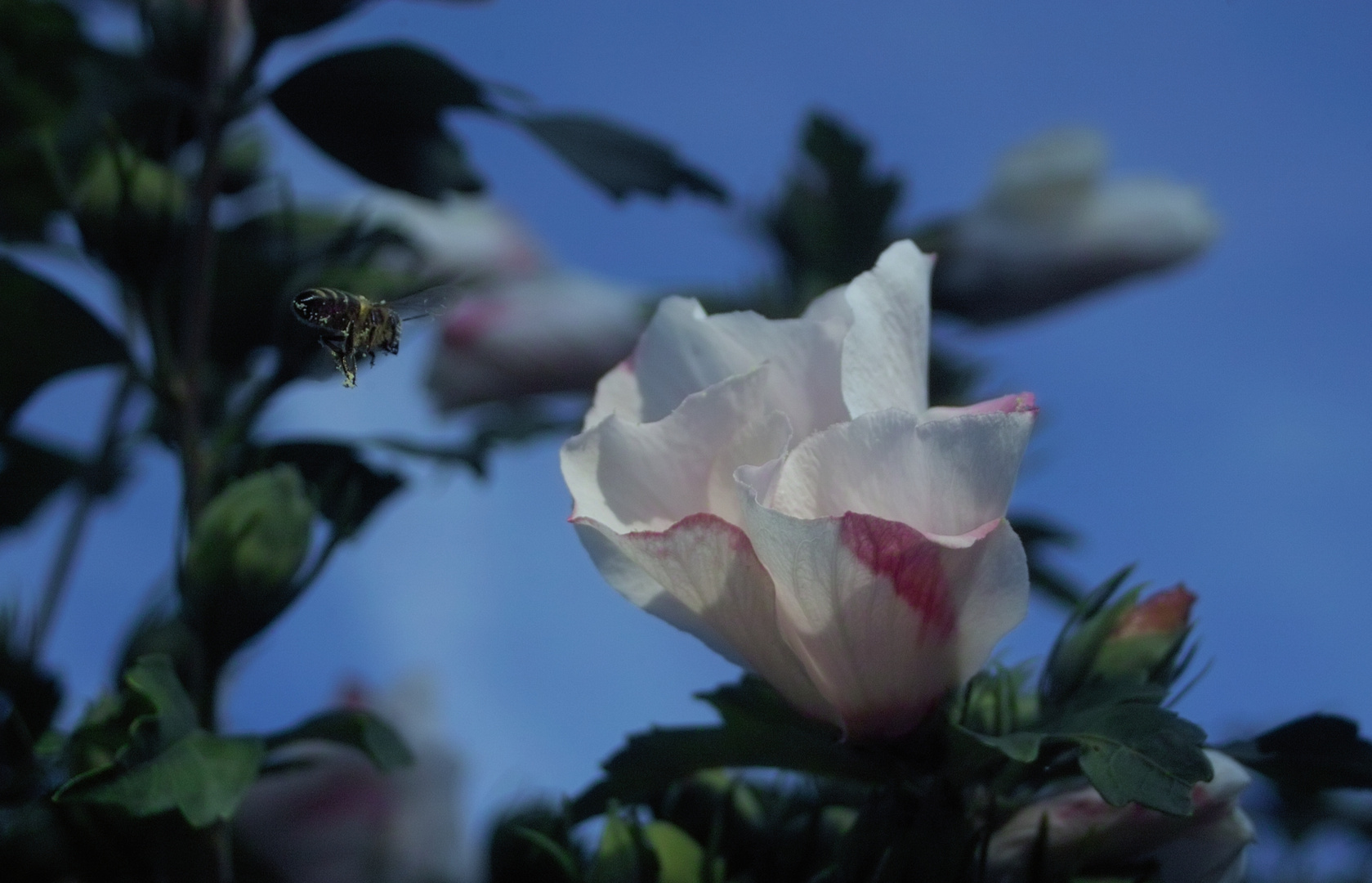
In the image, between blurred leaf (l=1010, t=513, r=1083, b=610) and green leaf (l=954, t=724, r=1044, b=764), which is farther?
blurred leaf (l=1010, t=513, r=1083, b=610)

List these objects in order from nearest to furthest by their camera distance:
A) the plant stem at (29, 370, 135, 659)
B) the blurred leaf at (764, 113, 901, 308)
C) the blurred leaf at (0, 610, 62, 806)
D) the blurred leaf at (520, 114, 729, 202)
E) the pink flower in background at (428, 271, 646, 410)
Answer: the blurred leaf at (0, 610, 62, 806) → the blurred leaf at (520, 114, 729, 202) → the plant stem at (29, 370, 135, 659) → the blurred leaf at (764, 113, 901, 308) → the pink flower in background at (428, 271, 646, 410)

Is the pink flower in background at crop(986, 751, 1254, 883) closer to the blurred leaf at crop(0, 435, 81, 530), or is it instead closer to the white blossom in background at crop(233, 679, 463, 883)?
the white blossom in background at crop(233, 679, 463, 883)

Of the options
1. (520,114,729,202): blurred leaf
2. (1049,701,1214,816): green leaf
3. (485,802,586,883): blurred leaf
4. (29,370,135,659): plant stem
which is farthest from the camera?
(29,370,135,659): plant stem

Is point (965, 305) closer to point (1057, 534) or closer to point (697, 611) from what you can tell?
point (1057, 534)

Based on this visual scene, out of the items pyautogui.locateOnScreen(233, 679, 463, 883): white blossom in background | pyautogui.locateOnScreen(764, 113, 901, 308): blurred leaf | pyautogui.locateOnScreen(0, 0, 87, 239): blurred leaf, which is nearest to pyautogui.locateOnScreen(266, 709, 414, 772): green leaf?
pyautogui.locateOnScreen(233, 679, 463, 883): white blossom in background

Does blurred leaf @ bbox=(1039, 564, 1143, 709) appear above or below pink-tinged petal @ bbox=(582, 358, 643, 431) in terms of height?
below

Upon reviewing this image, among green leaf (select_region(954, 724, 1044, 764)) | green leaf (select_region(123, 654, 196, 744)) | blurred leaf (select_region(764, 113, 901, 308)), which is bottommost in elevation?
green leaf (select_region(123, 654, 196, 744))

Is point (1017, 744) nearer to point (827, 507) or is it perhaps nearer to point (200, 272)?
point (827, 507)
